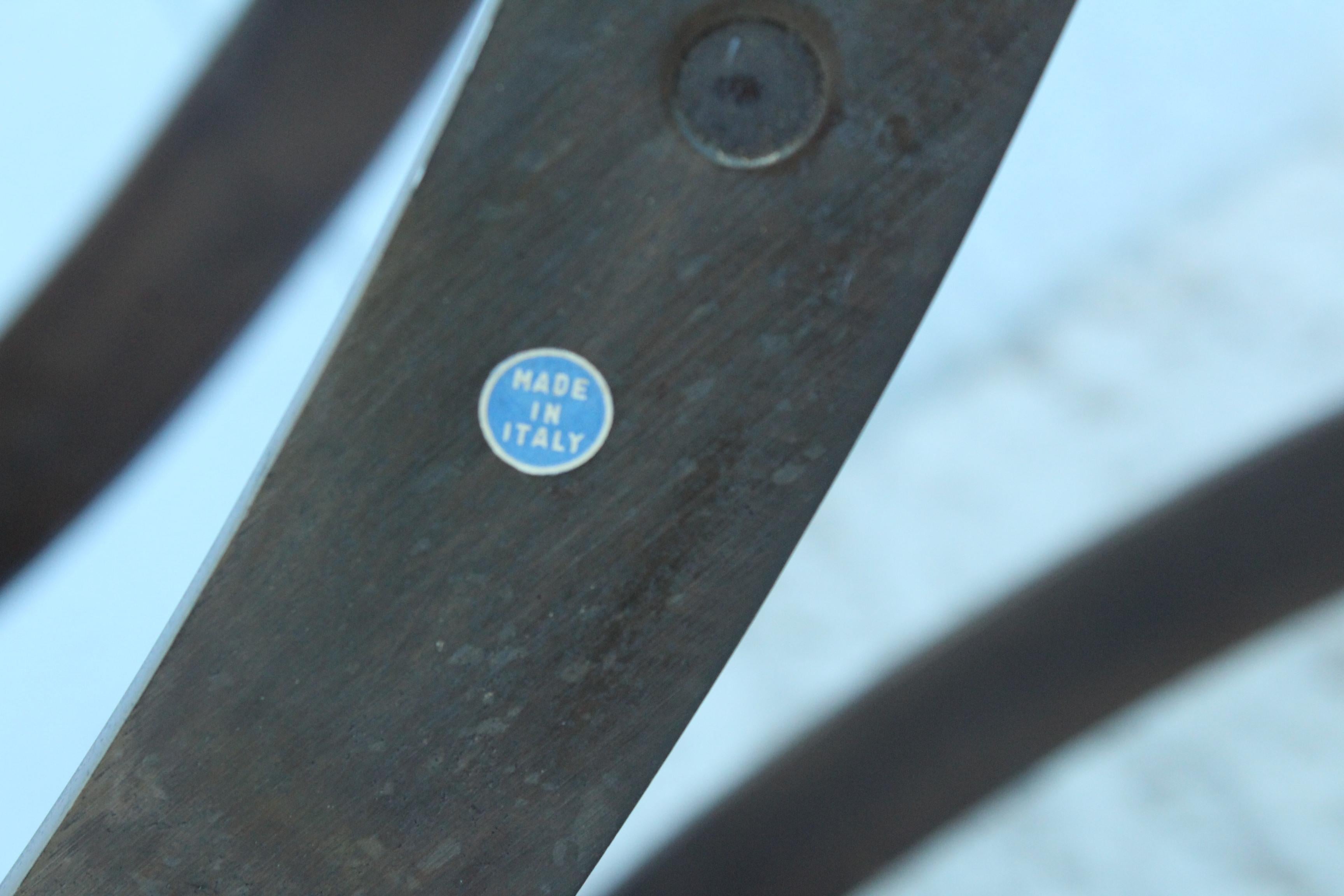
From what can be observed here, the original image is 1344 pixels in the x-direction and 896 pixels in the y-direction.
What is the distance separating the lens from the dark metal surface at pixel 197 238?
1.21ft

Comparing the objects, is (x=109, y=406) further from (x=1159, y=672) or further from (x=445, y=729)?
(x=1159, y=672)

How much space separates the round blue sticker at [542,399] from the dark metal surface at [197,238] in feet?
0.59

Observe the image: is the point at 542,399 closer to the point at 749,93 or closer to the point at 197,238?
the point at 749,93

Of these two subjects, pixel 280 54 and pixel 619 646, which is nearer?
pixel 619 646

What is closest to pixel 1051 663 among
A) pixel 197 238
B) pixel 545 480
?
pixel 545 480

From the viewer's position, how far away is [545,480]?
247 millimetres

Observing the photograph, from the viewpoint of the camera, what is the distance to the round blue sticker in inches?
9.5

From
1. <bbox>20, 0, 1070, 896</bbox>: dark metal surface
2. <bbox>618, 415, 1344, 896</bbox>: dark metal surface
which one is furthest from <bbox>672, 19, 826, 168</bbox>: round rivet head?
<bbox>618, 415, 1344, 896</bbox>: dark metal surface

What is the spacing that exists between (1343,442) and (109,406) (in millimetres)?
396

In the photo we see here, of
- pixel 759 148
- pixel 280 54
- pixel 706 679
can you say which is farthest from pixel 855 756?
pixel 280 54

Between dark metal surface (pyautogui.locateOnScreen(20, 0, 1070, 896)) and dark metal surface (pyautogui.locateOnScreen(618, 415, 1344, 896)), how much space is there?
55 millimetres

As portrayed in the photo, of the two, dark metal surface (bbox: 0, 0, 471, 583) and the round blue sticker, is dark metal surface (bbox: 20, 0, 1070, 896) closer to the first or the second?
the round blue sticker

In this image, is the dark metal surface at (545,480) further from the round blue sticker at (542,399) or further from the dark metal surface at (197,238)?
the dark metal surface at (197,238)

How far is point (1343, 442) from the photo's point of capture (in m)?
0.24
